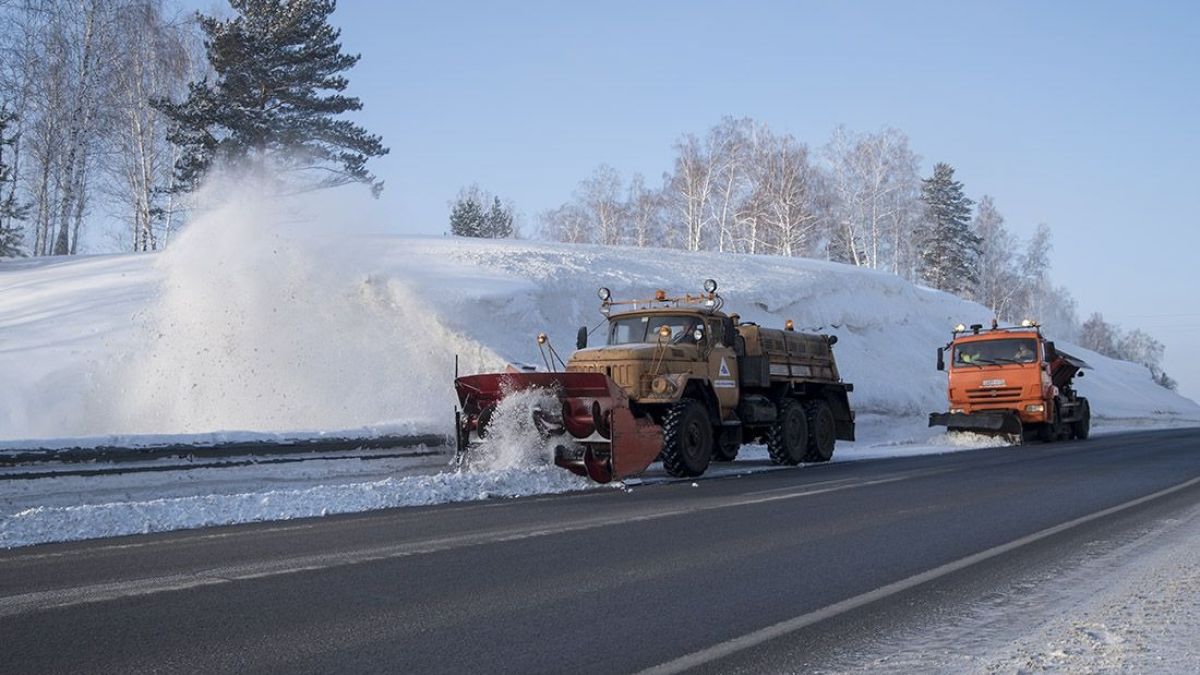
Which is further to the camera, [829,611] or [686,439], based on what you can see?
[686,439]

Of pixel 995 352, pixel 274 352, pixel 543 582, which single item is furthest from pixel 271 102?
pixel 543 582

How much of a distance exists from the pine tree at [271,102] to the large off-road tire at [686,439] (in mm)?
23685

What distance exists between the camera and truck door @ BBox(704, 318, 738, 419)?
1525cm

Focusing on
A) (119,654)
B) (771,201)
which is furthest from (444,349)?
(771,201)

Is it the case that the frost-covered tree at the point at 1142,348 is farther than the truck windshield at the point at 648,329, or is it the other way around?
the frost-covered tree at the point at 1142,348

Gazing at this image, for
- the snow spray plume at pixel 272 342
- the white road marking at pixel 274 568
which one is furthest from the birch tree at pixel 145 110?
the white road marking at pixel 274 568

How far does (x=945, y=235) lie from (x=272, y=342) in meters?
54.7

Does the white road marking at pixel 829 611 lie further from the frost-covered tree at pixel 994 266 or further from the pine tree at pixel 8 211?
the frost-covered tree at pixel 994 266

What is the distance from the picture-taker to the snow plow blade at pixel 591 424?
12.6 m

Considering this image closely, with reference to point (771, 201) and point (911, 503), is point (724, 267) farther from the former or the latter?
point (911, 503)

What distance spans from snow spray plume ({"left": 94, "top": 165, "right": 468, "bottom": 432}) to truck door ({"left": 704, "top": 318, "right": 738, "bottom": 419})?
4406 mm

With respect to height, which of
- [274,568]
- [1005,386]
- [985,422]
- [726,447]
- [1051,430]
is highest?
[1005,386]

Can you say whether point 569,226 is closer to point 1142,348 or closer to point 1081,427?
point 1081,427

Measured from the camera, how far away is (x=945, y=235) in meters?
64.7
